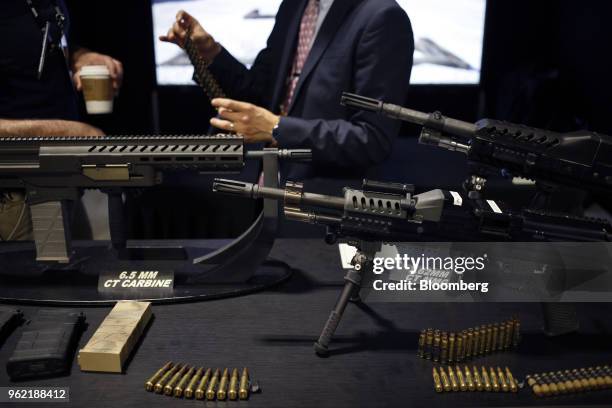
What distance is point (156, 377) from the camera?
45.1 inches

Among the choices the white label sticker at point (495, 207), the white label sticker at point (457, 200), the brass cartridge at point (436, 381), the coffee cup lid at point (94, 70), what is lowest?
the brass cartridge at point (436, 381)

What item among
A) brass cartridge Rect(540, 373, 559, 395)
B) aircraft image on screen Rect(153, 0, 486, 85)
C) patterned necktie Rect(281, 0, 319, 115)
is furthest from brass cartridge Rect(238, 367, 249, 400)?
aircraft image on screen Rect(153, 0, 486, 85)

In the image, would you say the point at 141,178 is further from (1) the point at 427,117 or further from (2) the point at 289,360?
(1) the point at 427,117

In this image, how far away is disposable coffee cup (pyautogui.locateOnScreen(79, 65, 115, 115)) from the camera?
195 cm

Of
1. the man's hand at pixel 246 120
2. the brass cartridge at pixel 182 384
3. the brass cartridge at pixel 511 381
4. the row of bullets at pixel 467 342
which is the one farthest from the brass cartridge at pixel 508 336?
the man's hand at pixel 246 120

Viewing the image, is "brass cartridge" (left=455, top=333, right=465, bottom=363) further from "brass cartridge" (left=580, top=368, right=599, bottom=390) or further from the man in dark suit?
the man in dark suit

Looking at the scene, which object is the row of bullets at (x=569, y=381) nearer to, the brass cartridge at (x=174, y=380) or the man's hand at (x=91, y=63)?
the brass cartridge at (x=174, y=380)

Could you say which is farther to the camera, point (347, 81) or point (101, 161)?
point (347, 81)

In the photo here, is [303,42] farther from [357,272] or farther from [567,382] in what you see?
[567,382]

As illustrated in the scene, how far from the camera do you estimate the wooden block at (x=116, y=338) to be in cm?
117

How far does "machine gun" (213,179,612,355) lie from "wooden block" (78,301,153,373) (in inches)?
13.9

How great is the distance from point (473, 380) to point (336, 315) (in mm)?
310

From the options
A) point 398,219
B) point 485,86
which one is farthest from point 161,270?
point 485,86

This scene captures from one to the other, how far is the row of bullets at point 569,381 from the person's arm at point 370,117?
96 cm
